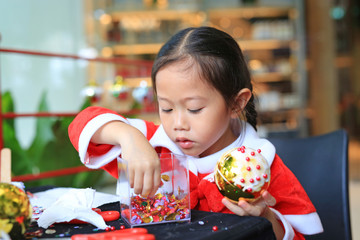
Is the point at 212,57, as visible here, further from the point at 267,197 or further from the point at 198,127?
the point at 267,197

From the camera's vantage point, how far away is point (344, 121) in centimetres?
486

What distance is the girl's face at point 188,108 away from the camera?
809 mm

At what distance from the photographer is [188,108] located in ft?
2.65

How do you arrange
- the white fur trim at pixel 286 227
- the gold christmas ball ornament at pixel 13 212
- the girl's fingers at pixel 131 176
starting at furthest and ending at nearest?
the white fur trim at pixel 286 227 → the girl's fingers at pixel 131 176 → the gold christmas ball ornament at pixel 13 212

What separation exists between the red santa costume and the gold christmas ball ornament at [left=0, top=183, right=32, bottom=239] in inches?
9.7

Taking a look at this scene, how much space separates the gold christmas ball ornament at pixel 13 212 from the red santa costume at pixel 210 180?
0.81 ft

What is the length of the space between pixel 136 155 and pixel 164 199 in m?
0.08

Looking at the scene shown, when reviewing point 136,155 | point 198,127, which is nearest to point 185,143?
point 198,127

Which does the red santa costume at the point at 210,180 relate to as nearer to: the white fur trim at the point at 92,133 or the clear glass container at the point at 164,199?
the white fur trim at the point at 92,133

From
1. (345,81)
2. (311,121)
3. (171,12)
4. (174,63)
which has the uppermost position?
(171,12)

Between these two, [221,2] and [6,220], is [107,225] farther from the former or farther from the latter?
[221,2]

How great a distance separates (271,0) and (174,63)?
4.74 meters

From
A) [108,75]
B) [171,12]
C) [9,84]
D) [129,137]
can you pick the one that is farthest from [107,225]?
[171,12]

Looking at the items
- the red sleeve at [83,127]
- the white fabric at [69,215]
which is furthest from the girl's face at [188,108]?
the white fabric at [69,215]
